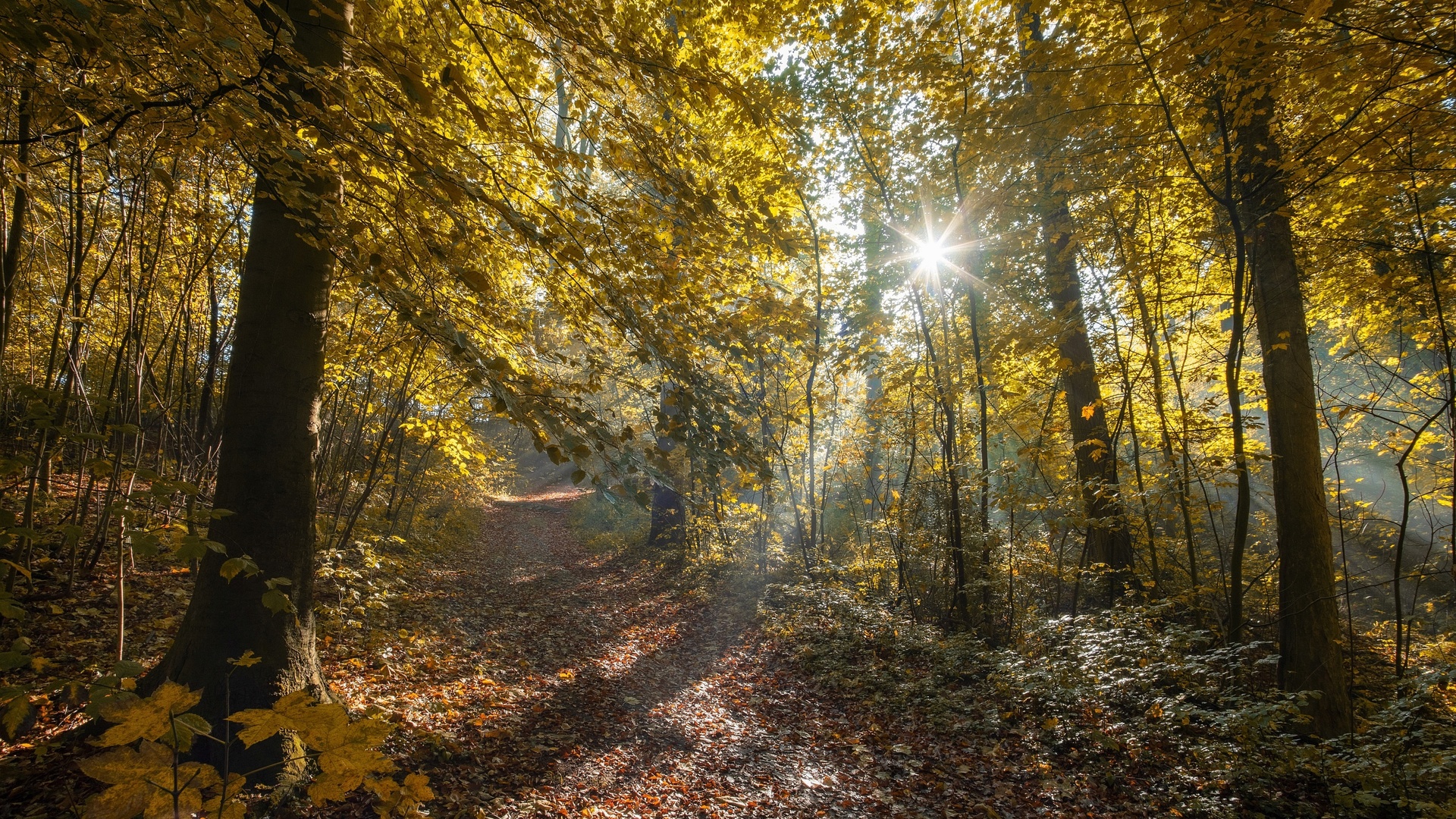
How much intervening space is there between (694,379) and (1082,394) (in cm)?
705

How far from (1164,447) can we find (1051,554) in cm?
184

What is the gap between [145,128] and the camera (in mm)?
3076

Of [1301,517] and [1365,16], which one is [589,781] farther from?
[1365,16]

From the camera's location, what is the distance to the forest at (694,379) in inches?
104

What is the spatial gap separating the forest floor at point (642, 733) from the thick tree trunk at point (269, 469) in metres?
0.83

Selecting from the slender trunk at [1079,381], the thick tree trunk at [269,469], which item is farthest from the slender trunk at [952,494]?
the thick tree trunk at [269,469]

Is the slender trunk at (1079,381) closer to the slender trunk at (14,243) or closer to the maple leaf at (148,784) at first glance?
the maple leaf at (148,784)

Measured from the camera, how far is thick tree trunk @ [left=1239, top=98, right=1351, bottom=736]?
14.6 ft

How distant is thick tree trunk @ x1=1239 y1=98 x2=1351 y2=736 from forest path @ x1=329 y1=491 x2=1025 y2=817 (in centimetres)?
278

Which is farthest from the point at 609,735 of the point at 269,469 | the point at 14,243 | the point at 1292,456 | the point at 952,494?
the point at 1292,456

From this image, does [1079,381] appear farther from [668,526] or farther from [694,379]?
[668,526]

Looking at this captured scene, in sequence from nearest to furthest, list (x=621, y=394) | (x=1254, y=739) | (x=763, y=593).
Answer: (x=1254, y=739)
(x=763, y=593)
(x=621, y=394)

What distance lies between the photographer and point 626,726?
4.78m

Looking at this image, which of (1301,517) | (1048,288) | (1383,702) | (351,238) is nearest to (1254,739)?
(1301,517)
